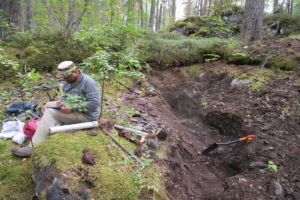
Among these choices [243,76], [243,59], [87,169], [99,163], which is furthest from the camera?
[243,59]

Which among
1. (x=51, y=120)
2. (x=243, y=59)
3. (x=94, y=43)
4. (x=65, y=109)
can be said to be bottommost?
(x=51, y=120)

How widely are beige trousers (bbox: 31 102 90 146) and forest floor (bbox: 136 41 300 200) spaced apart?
1.82m

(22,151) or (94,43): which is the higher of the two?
(94,43)

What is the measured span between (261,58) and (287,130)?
13.0 feet

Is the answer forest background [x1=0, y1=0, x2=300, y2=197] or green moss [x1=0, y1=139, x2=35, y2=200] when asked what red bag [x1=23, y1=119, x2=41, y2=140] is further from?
forest background [x1=0, y1=0, x2=300, y2=197]

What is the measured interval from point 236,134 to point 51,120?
4.33 metres

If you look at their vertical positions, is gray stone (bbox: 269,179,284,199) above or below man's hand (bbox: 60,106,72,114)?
below

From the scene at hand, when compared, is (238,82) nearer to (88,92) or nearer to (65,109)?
(88,92)

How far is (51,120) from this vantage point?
3.07 metres

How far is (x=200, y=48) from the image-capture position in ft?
27.8

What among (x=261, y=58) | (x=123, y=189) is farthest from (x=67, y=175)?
(x=261, y=58)

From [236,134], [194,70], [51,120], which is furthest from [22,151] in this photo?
[194,70]

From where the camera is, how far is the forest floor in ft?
8.70

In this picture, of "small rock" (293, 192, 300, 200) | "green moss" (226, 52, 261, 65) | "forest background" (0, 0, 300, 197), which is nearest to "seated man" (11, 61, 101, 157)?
"forest background" (0, 0, 300, 197)
